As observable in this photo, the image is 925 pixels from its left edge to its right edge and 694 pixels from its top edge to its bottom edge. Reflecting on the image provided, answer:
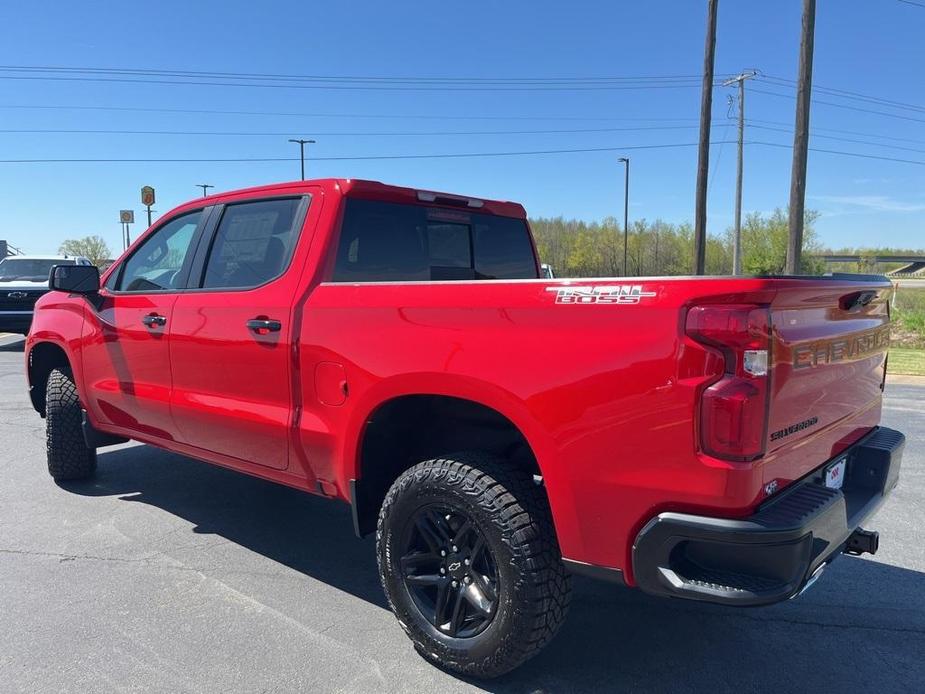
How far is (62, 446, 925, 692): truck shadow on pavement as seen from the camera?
284 cm

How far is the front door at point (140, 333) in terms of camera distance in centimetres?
418

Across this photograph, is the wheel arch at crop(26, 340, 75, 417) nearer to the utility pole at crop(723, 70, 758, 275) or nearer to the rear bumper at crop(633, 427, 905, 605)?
the rear bumper at crop(633, 427, 905, 605)

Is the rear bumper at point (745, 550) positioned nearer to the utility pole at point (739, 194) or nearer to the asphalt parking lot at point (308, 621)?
the asphalt parking lot at point (308, 621)

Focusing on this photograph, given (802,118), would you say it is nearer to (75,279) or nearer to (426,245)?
(426,245)

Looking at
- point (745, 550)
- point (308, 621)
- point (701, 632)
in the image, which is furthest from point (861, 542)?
point (308, 621)

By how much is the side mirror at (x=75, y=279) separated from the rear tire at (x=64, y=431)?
0.96 meters

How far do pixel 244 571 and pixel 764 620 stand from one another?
8.71 ft

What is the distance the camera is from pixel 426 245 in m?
3.97

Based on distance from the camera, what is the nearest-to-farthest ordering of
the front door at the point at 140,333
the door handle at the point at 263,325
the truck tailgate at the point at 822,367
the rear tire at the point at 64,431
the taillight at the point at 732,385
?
the taillight at the point at 732,385 → the truck tailgate at the point at 822,367 → the door handle at the point at 263,325 → the front door at the point at 140,333 → the rear tire at the point at 64,431

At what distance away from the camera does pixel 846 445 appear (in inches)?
117

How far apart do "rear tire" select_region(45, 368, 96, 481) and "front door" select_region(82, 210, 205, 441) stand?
0.44 meters

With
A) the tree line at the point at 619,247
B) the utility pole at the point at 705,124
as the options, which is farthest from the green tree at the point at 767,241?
the utility pole at the point at 705,124

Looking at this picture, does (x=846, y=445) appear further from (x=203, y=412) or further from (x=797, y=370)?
(x=203, y=412)

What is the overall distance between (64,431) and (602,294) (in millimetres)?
4525
